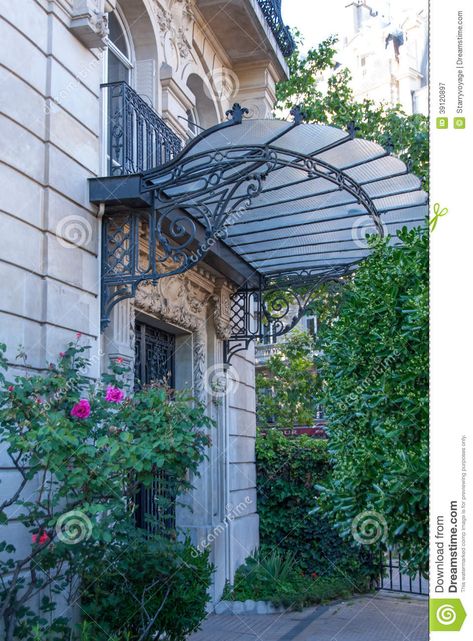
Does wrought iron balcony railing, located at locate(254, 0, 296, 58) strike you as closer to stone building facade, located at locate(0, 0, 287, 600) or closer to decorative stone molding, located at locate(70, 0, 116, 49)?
stone building facade, located at locate(0, 0, 287, 600)

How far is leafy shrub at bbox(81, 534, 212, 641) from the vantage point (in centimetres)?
637

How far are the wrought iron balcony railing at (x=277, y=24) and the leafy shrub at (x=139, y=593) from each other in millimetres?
8530

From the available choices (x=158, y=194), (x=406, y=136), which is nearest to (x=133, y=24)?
(x=158, y=194)

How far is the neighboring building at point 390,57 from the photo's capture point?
6103 centimetres

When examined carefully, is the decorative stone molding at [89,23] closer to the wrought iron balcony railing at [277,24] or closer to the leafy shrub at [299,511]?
the wrought iron balcony railing at [277,24]

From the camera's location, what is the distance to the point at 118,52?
9570 mm

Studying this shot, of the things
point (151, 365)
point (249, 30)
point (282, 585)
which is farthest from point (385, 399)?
point (249, 30)

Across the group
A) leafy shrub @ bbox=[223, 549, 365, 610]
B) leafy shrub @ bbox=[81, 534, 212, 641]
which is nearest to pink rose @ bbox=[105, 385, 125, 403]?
leafy shrub @ bbox=[81, 534, 212, 641]

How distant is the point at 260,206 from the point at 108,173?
1782 millimetres

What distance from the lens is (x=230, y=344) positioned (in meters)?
11.9

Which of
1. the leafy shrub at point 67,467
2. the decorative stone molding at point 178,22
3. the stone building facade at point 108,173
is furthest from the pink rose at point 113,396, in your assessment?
the decorative stone molding at point 178,22

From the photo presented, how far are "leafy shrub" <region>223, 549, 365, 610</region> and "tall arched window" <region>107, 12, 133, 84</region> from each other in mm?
6635
